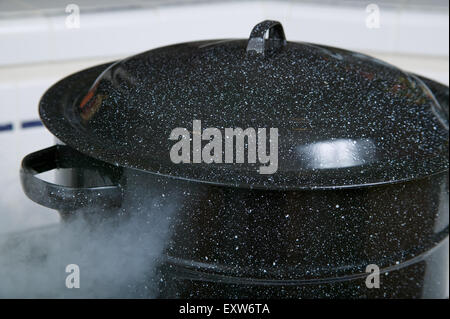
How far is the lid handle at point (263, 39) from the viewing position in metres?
0.94

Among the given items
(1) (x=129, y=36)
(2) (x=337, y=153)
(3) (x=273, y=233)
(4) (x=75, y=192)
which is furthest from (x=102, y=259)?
(1) (x=129, y=36)

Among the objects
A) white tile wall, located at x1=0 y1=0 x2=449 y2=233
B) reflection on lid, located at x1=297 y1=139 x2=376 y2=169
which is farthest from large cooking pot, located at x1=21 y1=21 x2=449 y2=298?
white tile wall, located at x1=0 y1=0 x2=449 y2=233

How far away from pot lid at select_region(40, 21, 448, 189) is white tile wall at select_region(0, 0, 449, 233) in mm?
536

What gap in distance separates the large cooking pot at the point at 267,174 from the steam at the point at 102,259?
0.04 ft

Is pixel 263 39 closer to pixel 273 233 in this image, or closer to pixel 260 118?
pixel 260 118

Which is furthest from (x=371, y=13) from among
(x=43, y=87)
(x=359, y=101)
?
(x=43, y=87)

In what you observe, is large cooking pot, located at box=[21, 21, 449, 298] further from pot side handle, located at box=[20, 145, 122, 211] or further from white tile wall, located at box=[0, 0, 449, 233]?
white tile wall, located at box=[0, 0, 449, 233]

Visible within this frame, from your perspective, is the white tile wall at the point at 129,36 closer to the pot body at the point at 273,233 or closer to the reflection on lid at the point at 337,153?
the pot body at the point at 273,233

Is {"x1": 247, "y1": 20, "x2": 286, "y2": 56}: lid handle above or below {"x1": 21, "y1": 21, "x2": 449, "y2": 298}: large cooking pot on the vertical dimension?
above

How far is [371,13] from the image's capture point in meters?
1.55

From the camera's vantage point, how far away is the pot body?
80cm

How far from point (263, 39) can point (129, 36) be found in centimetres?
74
